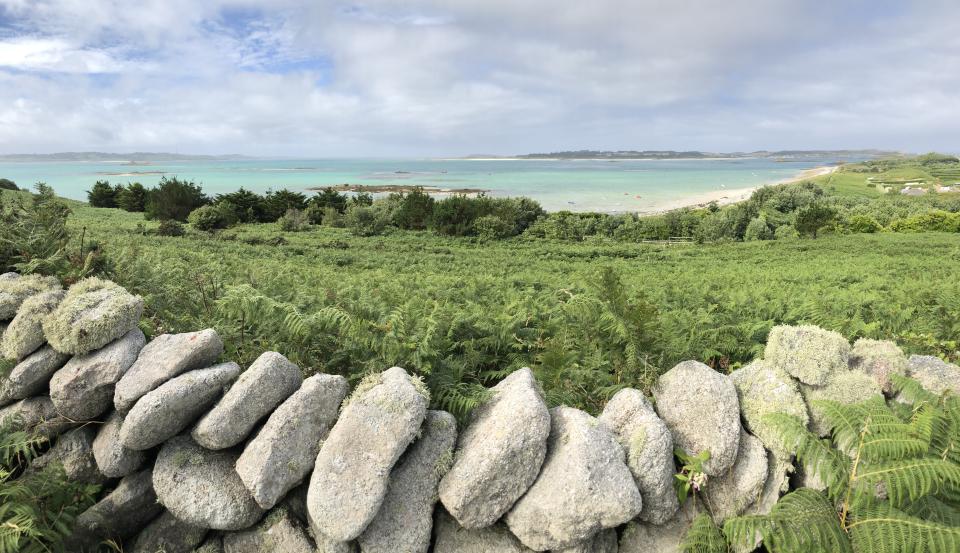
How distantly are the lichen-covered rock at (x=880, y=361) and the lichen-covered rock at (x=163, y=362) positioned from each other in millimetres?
5078

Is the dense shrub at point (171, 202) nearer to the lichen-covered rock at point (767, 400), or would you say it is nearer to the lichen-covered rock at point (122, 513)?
the lichen-covered rock at point (122, 513)

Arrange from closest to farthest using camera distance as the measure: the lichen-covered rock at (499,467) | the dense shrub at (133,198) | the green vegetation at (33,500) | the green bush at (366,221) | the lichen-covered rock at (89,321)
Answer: the green vegetation at (33,500) < the lichen-covered rock at (499,467) < the lichen-covered rock at (89,321) < the green bush at (366,221) < the dense shrub at (133,198)

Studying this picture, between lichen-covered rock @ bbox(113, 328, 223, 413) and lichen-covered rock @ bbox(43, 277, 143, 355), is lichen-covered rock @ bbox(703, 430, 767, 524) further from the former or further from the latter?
lichen-covered rock @ bbox(43, 277, 143, 355)

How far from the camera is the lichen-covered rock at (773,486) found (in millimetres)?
3186

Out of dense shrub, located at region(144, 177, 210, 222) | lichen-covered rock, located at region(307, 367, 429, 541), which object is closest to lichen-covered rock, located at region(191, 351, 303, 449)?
lichen-covered rock, located at region(307, 367, 429, 541)

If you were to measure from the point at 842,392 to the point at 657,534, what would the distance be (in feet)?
5.47

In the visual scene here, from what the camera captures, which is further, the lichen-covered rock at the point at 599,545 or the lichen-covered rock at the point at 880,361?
the lichen-covered rock at the point at 880,361

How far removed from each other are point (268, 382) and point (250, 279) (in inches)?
198

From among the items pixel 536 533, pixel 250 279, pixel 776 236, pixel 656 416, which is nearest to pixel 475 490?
pixel 536 533

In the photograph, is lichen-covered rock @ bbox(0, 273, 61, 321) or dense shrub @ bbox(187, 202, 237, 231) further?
dense shrub @ bbox(187, 202, 237, 231)

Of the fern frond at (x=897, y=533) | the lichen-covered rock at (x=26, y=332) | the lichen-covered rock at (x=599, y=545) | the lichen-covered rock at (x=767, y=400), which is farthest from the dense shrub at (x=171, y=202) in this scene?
the fern frond at (x=897, y=533)

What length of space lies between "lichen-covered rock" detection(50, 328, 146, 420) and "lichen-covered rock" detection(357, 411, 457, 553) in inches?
95.8

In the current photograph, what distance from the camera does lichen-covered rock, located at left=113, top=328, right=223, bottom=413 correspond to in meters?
3.59

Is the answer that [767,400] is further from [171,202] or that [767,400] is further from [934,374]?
[171,202]
